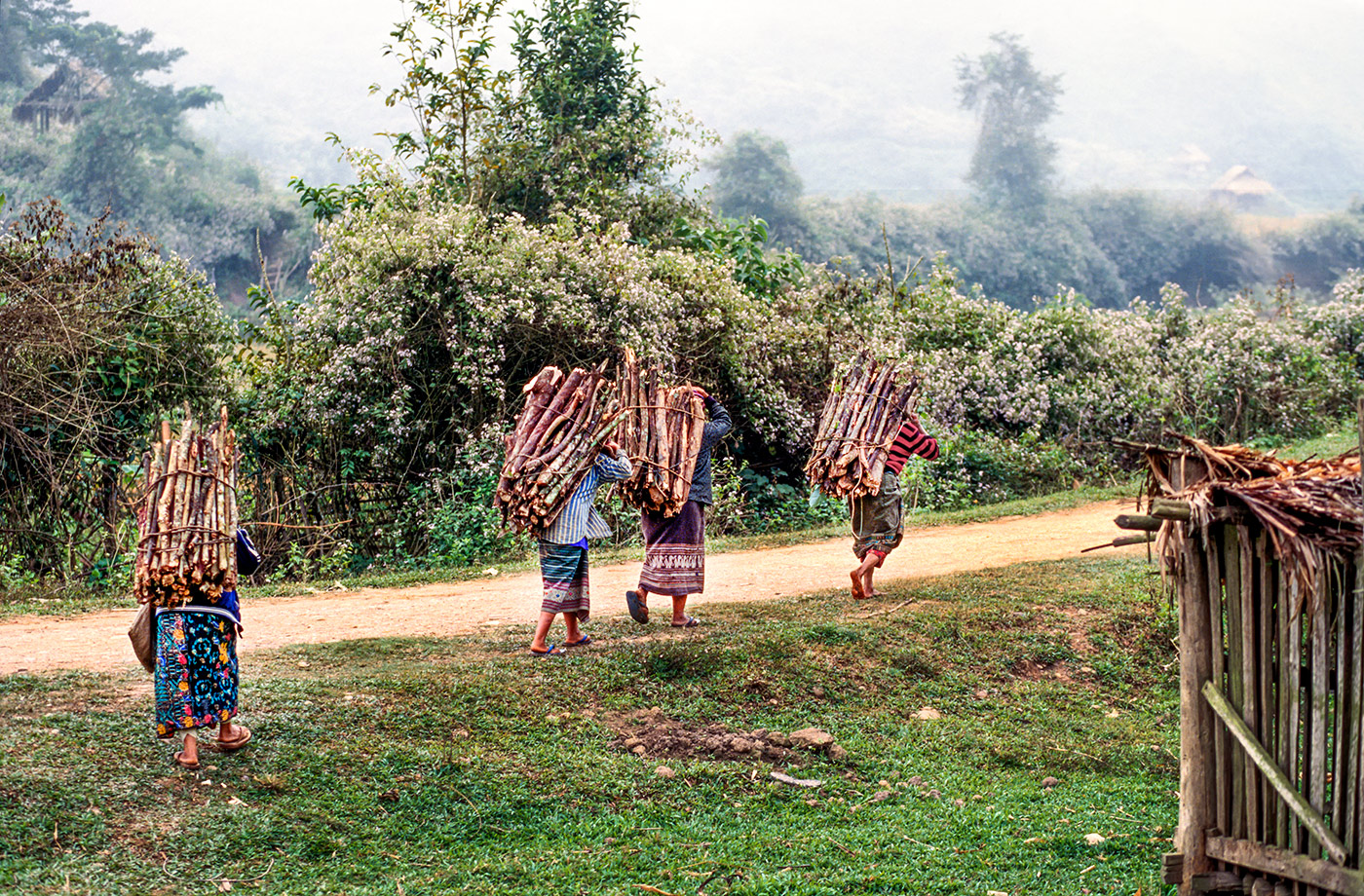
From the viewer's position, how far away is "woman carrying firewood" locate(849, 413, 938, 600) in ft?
28.8

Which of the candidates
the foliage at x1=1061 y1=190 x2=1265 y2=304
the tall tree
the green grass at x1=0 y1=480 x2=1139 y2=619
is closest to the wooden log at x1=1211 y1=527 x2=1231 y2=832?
the green grass at x1=0 y1=480 x2=1139 y2=619

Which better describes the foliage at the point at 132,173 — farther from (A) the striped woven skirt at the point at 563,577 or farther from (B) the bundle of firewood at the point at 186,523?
(B) the bundle of firewood at the point at 186,523

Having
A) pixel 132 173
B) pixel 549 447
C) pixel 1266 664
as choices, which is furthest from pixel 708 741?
pixel 132 173

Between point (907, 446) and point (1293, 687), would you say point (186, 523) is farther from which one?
point (907, 446)

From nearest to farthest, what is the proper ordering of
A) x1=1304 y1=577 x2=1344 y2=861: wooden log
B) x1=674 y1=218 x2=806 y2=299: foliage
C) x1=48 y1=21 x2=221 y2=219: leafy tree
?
x1=1304 y1=577 x2=1344 y2=861: wooden log → x1=674 y1=218 x2=806 y2=299: foliage → x1=48 y1=21 x2=221 y2=219: leafy tree

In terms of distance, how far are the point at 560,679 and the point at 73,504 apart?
23.0 feet

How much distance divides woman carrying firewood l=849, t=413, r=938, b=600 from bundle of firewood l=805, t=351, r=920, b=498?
0.09m

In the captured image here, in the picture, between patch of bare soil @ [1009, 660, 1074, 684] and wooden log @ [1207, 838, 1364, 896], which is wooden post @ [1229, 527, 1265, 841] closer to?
wooden log @ [1207, 838, 1364, 896]

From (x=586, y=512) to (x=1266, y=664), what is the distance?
3988 mm

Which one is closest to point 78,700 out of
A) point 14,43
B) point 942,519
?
point 942,519

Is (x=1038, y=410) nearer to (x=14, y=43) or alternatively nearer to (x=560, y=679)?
(x=560, y=679)

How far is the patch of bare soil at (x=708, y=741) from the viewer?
6383 millimetres

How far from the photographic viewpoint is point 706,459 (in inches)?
319

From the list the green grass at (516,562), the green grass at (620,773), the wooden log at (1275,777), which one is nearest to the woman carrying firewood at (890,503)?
the green grass at (620,773)
